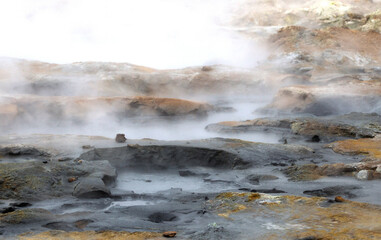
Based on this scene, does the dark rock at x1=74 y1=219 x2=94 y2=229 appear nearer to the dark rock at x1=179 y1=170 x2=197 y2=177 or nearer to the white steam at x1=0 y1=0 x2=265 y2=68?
the dark rock at x1=179 y1=170 x2=197 y2=177

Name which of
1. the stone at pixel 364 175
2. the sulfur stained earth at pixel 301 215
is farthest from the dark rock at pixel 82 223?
the stone at pixel 364 175

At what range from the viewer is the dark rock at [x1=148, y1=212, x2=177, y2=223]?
3988 mm

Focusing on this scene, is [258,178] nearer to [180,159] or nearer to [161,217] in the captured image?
[180,159]

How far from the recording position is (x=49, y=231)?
3457mm

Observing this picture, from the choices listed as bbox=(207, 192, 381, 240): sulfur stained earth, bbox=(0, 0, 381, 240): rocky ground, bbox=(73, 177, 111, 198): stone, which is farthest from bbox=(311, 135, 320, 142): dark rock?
bbox=(73, 177, 111, 198): stone

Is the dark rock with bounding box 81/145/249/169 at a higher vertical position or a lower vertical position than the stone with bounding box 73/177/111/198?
higher

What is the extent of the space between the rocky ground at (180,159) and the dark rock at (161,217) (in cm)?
2

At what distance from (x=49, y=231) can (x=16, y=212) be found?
1.93 ft

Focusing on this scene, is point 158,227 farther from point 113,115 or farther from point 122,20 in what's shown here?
point 122,20

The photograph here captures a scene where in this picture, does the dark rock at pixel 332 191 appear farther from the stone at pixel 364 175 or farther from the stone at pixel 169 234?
the stone at pixel 169 234

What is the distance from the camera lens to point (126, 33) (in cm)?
2898

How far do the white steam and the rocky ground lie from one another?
7847 mm

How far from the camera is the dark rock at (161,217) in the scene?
399 cm

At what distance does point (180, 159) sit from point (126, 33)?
926 inches
